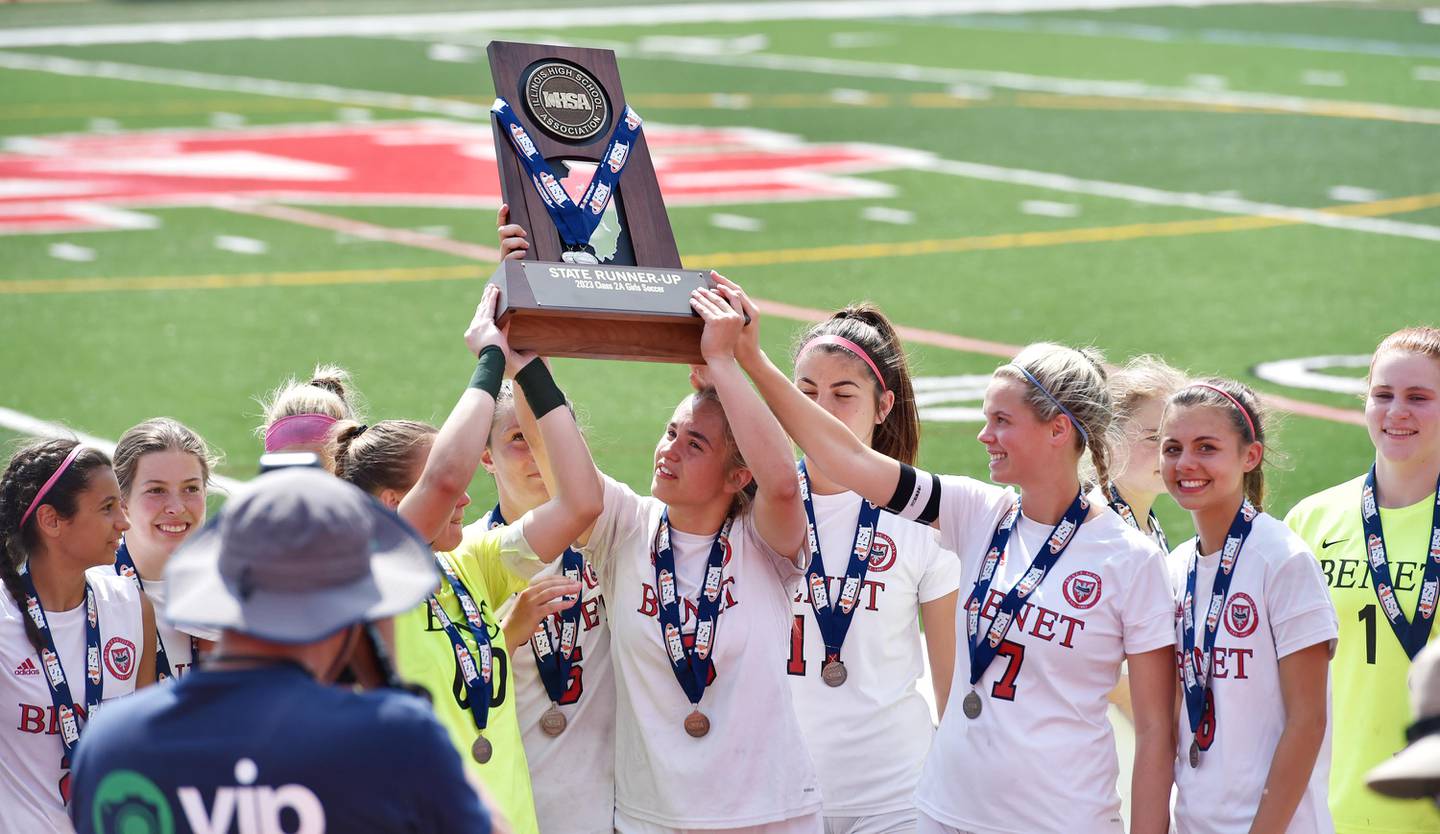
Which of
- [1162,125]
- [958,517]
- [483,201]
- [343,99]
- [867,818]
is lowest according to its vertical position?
[867,818]

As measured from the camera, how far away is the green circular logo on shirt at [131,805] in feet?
10.3

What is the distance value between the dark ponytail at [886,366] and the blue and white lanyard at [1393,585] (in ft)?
4.66

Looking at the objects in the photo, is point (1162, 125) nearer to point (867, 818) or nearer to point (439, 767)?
point (867, 818)

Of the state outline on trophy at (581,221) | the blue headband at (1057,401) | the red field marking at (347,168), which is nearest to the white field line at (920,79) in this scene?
the red field marking at (347,168)

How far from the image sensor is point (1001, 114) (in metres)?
27.0

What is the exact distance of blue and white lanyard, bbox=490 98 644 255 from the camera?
4.96m

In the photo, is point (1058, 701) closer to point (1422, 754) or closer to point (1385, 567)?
point (1385, 567)

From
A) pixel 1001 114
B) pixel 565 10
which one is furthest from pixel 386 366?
pixel 565 10

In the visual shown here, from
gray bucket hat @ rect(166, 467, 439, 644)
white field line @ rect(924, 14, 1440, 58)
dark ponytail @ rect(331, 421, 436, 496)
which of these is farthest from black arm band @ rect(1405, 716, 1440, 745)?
white field line @ rect(924, 14, 1440, 58)

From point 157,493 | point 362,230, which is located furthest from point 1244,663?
point 362,230

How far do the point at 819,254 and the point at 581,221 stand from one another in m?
13.7

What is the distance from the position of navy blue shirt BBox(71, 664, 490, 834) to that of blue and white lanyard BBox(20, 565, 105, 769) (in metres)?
1.91

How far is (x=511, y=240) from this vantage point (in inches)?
191

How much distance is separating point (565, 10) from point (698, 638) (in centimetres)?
3767
